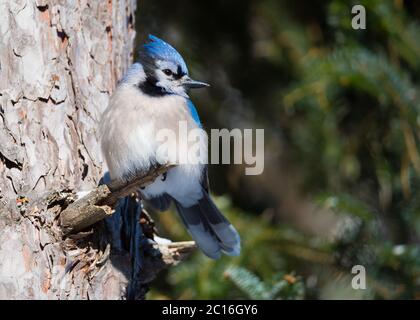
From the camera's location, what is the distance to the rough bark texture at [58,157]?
3.08m

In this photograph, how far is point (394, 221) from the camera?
16.1 ft

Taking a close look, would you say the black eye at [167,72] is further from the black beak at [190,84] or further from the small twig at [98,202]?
the small twig at [98,202]

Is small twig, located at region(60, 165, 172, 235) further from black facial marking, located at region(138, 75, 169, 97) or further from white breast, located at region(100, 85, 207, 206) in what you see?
black facial marking, located at region(138, 75, 169, 97)

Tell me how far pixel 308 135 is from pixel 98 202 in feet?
7.97

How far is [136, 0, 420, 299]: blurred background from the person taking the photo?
14.8 ft

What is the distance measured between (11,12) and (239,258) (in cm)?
213

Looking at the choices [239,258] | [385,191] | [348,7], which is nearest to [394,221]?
[385,191]

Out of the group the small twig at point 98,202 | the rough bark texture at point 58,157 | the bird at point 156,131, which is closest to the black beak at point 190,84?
the bird at point 156,131

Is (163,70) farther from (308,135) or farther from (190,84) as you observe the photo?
(308,135)

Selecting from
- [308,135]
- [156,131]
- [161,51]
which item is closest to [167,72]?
[161,51]

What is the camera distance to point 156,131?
3.67 meters

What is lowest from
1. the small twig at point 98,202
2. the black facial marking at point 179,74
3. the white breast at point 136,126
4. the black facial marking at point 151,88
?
the small twig at point 98,202

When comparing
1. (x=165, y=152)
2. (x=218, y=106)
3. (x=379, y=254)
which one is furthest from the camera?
(x=218, y=106)
